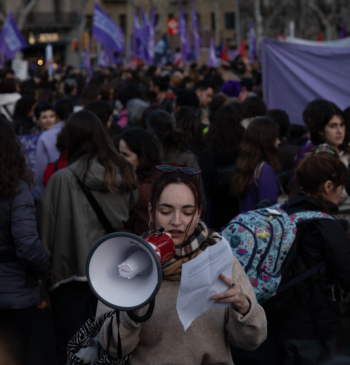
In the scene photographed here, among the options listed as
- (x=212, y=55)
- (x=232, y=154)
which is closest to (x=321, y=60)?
(x=232, y=154)

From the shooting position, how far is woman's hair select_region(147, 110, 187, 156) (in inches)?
184

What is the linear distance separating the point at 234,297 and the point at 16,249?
160cm

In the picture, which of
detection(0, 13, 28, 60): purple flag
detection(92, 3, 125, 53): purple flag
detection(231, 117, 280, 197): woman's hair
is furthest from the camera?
detection(0, 13, 28, 60): purple flag

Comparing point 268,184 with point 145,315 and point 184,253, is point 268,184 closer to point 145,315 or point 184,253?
point 184,253

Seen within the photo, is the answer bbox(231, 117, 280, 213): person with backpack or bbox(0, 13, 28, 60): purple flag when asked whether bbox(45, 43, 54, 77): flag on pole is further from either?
bbox(231, 117, 280, 213): person with backpack

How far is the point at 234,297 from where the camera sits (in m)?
1.85

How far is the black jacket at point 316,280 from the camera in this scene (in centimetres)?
281

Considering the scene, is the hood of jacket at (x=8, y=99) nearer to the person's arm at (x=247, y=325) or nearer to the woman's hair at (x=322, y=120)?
the woman's hair at (x=322, y=120)

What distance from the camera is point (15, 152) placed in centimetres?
311

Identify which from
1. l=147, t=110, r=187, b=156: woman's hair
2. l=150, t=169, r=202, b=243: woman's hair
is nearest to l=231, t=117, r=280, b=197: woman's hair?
l=147, t=110, r=187, b=156: woman's hair

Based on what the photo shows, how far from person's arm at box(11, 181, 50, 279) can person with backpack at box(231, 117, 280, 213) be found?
6.17 feet

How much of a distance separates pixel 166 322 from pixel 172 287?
5.2 inches

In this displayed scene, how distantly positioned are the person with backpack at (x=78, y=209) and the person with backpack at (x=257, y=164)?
120cm

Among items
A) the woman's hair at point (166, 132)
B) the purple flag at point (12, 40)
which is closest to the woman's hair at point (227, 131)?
the woman's hair at point (166, 132)
